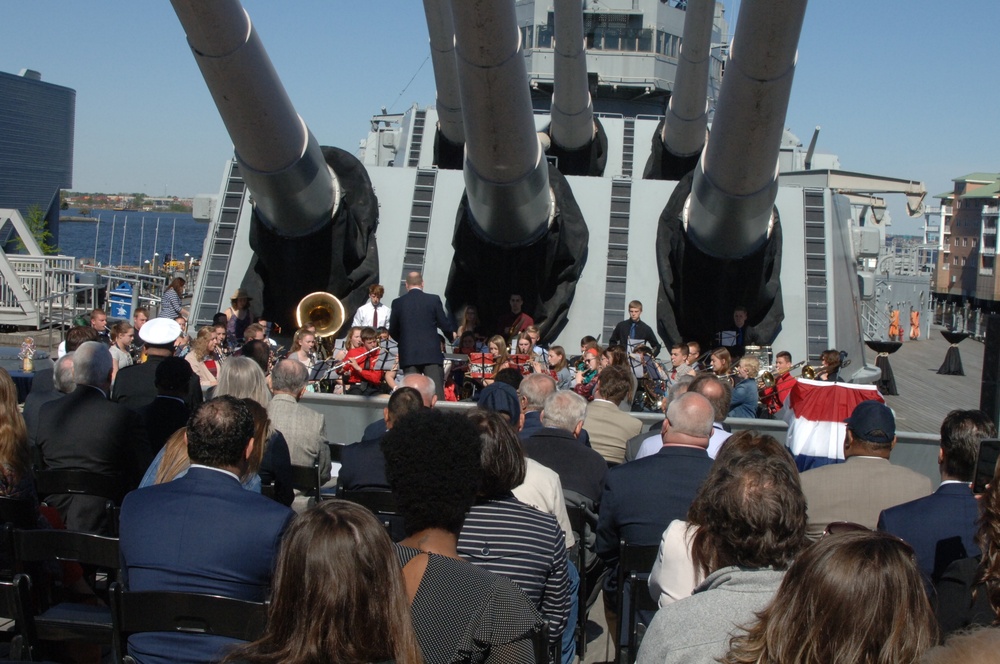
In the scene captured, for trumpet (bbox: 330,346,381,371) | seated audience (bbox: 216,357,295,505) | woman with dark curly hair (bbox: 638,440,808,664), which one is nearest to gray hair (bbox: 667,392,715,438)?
woman with dark curly hair (bbox: 638,440,808,664)

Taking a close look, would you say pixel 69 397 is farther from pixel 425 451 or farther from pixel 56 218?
pixel 56 218

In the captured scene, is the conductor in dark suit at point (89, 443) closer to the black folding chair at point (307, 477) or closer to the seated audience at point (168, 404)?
the seated audience at point (168, 404)

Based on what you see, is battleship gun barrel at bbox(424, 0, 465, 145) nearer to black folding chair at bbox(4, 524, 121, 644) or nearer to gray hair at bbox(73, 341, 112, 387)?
gray hair at bbox(73, 341, 112, 387)

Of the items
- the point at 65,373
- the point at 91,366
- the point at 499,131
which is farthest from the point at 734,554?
the point at 499,131

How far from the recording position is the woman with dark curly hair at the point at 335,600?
1804 millimetres

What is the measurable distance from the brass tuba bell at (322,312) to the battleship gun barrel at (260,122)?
0.58m

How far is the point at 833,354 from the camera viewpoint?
24.1ft

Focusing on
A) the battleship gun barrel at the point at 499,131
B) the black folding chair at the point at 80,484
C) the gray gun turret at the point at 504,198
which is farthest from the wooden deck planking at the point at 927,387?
the black folding chair at the point at 80,484

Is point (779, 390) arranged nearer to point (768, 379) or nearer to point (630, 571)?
point (768, 379)

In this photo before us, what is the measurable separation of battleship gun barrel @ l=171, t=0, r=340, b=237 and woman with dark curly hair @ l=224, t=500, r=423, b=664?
5423 millimetres

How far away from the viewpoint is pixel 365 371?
25.0 ft

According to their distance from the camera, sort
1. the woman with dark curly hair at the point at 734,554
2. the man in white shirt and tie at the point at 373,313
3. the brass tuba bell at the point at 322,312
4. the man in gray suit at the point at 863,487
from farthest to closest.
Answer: the brass tuba bell at the point at 322,312 < the man in white shirt and tie at the point at 373,313 < the man in gray suit at the point at 863,487 < the woman with dark curly hair at the point at 734,554

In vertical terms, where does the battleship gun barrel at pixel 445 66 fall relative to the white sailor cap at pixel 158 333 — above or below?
above

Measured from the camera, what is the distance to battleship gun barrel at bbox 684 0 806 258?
20.0 ft
